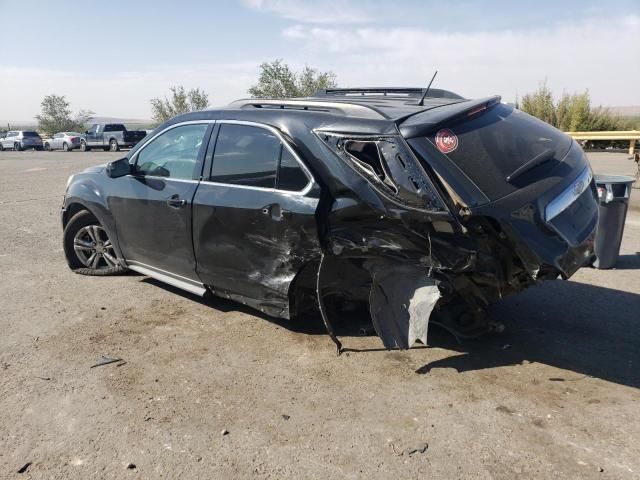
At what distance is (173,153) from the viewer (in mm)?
4824

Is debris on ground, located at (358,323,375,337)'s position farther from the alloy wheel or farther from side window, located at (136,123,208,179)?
the alloy wheel

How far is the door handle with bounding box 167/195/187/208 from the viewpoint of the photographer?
4484 millimetres

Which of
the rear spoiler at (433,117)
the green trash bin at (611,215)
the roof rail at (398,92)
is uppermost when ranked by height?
the roof rail at (398,92)

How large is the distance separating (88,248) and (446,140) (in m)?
4.28

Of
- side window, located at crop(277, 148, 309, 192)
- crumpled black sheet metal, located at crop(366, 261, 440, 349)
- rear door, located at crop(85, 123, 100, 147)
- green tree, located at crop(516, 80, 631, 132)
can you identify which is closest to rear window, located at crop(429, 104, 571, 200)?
crumpled black sheet metal, located at crop(366, 261, 440, 349)

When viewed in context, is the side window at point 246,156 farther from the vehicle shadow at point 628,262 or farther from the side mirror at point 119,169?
the vehicle shadow at point 628,262

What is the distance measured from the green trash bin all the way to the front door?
4.45 metres

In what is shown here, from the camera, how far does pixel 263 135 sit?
13.4 ft

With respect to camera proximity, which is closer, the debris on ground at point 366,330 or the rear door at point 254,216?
the rear door at point 254,216

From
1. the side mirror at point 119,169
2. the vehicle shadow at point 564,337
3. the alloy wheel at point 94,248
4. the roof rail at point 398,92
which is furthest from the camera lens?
the alloy wheel at point 94,248

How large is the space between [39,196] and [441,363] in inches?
460

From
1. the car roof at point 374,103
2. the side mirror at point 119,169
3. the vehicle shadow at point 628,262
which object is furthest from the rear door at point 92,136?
the vehicle shadow at point 628,262

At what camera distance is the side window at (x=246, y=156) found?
157 inches

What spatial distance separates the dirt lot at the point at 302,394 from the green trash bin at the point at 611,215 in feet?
3.14
